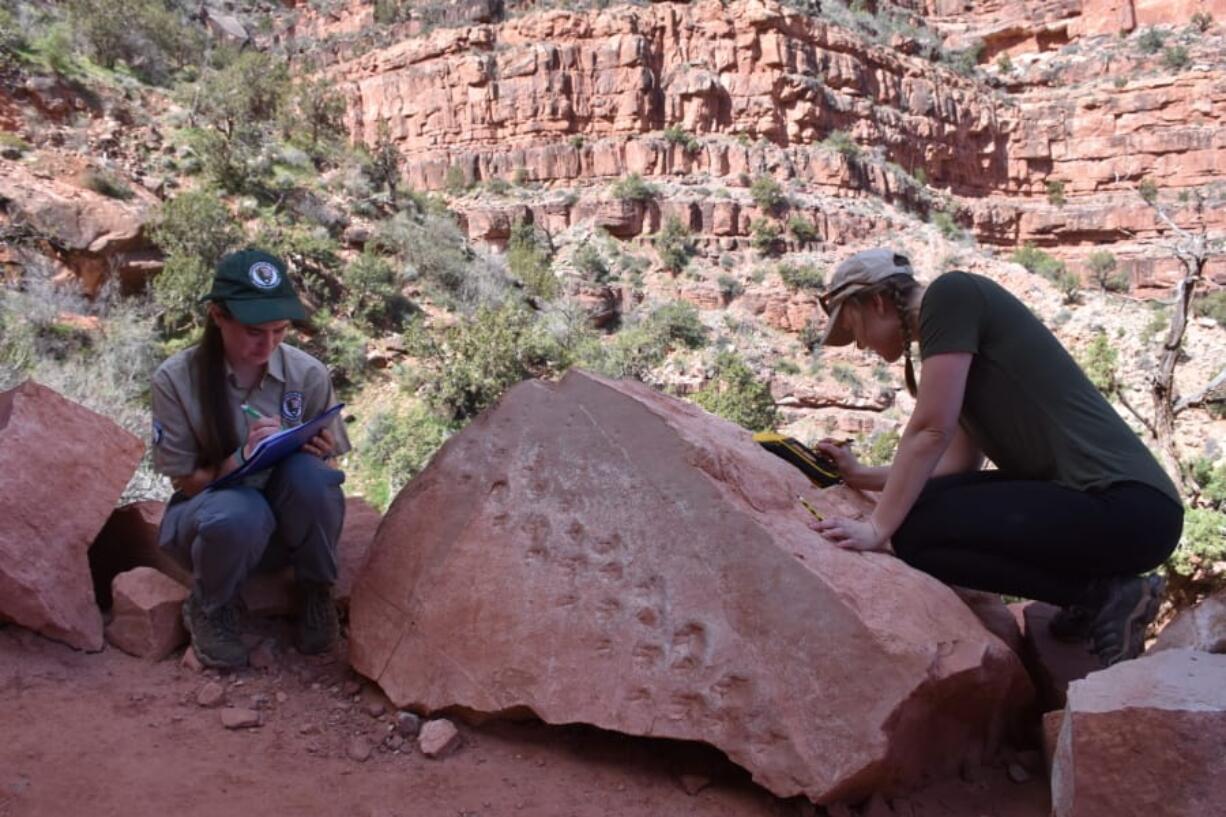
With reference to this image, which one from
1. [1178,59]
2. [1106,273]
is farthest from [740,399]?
[1178,59]

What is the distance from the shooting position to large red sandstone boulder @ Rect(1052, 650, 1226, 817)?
5.05 feet

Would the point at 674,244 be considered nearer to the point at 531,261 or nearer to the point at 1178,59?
the point at 531,261

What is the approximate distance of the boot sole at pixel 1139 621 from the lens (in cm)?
232

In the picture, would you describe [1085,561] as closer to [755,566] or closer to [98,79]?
[755,566]

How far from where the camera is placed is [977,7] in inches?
1634

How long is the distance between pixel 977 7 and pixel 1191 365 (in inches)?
1065

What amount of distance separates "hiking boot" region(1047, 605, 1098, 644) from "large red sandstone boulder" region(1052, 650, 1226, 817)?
0.82m

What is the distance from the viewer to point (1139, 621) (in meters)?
2.34

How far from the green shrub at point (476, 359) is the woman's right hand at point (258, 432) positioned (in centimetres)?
1095

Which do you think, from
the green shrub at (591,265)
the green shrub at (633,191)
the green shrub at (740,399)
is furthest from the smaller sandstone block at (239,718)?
the green shrub at (633,191)

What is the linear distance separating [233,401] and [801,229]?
88.7ft

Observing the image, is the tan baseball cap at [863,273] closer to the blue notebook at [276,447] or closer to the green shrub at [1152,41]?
the blue notebook at [276,447]

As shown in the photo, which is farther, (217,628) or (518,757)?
(217,628)

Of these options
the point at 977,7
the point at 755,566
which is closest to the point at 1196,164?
the point at 977,7
